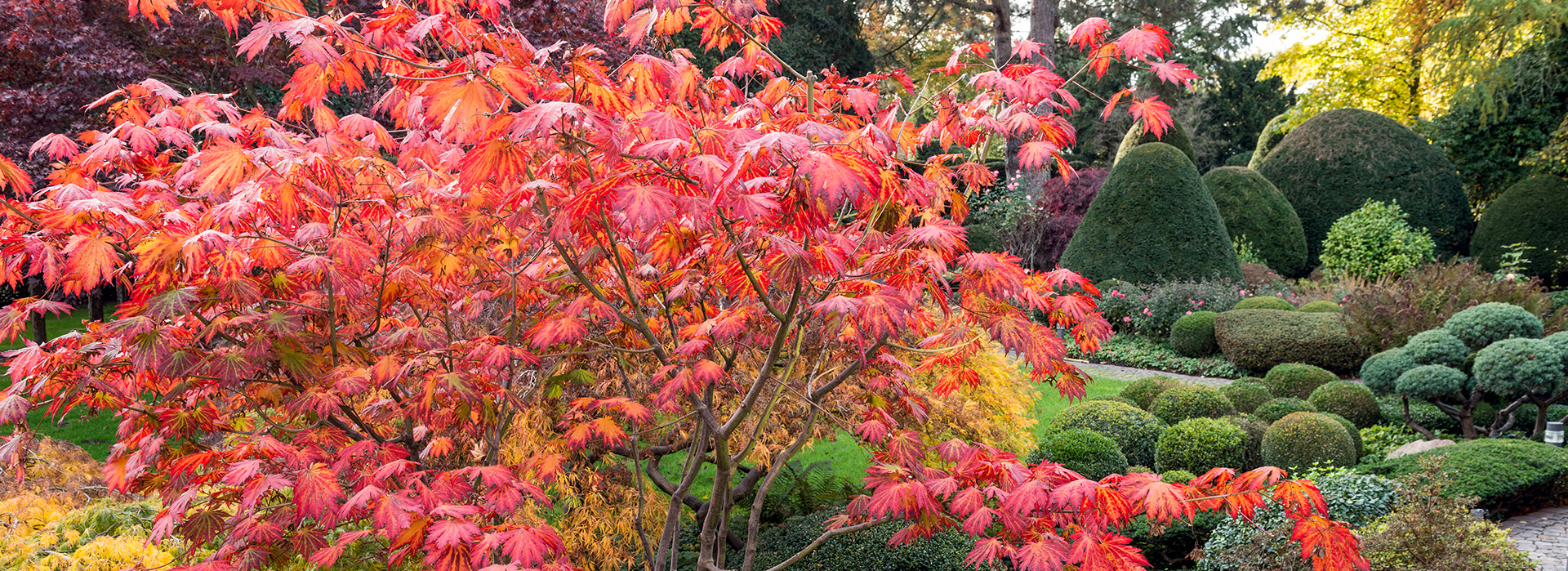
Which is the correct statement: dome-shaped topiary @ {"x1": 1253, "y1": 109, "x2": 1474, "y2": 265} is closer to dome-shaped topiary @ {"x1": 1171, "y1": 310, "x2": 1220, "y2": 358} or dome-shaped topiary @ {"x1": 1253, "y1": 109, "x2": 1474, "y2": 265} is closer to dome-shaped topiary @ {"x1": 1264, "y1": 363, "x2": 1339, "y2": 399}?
dome-shaped topiary @ {"x1": 1171, "y1": 310, "x2": 1220, "y2": 358}

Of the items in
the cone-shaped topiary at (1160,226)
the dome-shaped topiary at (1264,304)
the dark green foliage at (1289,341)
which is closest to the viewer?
the dark green foliage at (1289,341)

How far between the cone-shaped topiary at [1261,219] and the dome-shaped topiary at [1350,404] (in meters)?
8.28

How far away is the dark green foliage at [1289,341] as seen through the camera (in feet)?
31.0

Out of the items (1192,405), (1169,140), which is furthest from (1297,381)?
(1169,140)

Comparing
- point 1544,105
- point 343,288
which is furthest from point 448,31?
point 1544,105

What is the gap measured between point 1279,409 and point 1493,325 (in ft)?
6.51

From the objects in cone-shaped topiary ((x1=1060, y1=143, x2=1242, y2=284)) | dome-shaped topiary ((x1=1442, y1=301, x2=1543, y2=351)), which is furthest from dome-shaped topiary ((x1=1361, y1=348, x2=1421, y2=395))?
cone-shaped topiary ((x1=1060, y1=143, x2=1242, y2=284))

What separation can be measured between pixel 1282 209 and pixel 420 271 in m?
15.4

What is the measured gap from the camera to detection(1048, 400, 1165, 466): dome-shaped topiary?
20.2 feet

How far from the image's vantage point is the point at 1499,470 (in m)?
5.35

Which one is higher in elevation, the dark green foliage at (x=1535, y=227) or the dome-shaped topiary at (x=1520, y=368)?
the dark green foliage at (x=1535, y=227)

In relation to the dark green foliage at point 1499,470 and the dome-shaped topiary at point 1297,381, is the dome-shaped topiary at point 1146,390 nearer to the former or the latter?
the dome-shaped topiary at point 1297,381

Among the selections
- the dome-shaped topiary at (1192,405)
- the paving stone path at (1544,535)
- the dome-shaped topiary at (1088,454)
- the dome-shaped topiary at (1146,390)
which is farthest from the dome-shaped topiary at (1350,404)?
the dome-shaped topiary at (1088,454)

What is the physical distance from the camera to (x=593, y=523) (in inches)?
173
